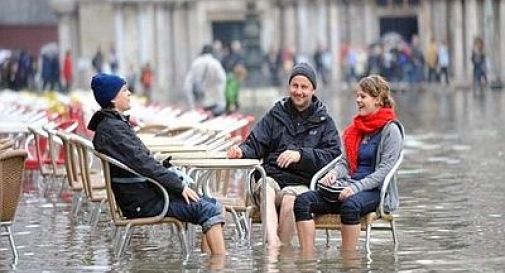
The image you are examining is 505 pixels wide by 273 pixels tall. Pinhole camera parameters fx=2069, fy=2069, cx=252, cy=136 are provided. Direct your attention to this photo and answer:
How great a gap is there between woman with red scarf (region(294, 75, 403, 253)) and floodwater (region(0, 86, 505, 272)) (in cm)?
27

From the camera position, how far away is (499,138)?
33.3m

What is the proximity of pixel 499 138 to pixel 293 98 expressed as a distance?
1701cm

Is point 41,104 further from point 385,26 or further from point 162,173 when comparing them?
point 385,26

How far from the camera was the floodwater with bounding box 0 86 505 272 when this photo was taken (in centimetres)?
1566

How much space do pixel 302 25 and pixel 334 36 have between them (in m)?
1.54

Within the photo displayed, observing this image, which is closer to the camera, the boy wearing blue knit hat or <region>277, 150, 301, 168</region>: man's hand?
the boy wearing blue knit hat

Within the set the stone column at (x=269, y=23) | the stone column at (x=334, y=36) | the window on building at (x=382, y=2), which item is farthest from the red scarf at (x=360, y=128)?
the stone column at (x=269, y=23)

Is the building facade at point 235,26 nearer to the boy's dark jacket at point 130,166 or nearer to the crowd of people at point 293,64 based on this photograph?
the crowd of people at point 293,64

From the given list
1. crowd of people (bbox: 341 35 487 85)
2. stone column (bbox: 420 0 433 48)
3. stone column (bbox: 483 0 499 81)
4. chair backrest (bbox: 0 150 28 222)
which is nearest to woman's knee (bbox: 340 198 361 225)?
chair backrest (bbox: 0 150 28 222)

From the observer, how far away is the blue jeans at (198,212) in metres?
15.7

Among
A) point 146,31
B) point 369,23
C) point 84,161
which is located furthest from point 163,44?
point 84,161

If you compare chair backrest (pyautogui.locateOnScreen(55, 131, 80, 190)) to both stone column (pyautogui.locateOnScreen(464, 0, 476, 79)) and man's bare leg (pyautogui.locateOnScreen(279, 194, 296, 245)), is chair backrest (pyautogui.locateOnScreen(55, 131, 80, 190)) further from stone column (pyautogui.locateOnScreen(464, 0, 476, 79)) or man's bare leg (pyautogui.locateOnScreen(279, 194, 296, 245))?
stone column (pyautogui.locateOnScreen(464, 0, 476, 79))

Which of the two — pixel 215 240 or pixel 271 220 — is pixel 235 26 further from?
pixel 215 240

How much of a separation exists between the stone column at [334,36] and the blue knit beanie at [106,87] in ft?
189
